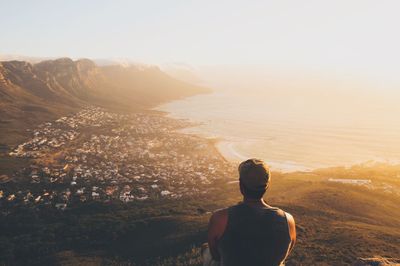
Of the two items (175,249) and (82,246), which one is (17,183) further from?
(175,249)

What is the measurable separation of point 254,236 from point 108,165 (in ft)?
304

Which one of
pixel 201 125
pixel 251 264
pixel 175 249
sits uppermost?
pixel 251 264

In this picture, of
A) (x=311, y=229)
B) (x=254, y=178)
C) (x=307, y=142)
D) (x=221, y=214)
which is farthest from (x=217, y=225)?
(x=307, y=142)

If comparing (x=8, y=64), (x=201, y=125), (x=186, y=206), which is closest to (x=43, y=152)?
(x=186, y=206)

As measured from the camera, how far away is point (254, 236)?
14.8 feet

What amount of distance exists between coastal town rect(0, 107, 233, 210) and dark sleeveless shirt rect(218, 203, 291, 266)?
6009 cm

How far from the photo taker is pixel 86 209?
58.5m

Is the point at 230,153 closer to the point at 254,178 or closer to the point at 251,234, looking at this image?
the point at 254,178

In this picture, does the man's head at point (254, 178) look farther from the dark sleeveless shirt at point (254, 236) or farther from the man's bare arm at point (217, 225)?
the man's bare arm at point (217, 225)

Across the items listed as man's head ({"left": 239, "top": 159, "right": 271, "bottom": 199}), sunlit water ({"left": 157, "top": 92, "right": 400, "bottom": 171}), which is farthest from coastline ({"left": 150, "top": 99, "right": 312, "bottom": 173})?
man's head ({"left": 239, "top": 159, "right": 271, "bottom": 199})

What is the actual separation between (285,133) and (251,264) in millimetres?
171749

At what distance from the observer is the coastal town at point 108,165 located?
67.4 meters

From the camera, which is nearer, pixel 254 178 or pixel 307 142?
pixel 254 178

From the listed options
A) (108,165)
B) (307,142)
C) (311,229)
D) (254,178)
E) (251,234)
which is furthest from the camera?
(307,142)
